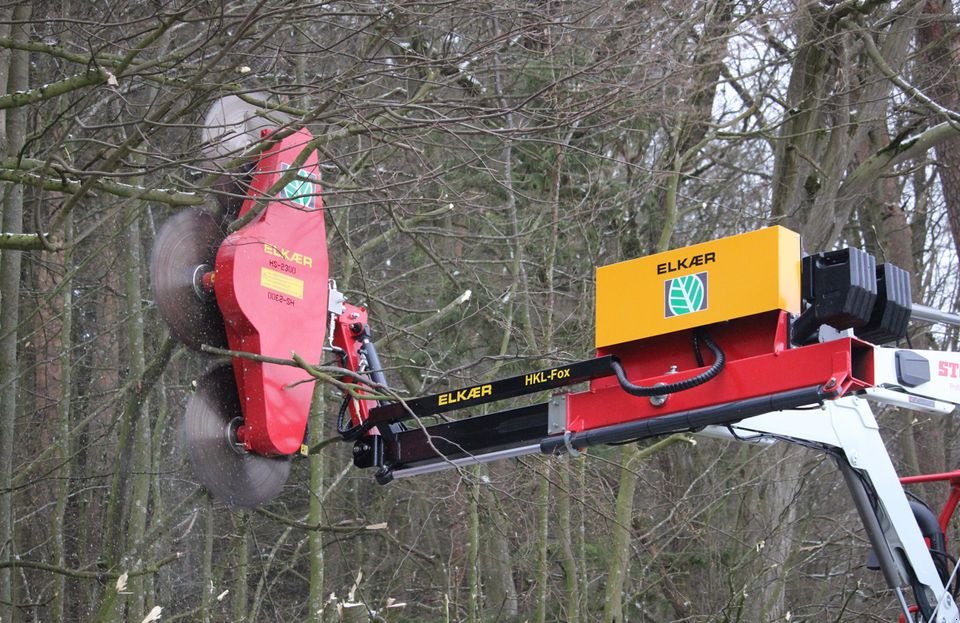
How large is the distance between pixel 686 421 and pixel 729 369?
310 mm

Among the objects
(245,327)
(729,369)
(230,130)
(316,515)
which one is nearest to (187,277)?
(245,327)

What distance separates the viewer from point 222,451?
6.29 meters

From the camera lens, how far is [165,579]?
12375 mm

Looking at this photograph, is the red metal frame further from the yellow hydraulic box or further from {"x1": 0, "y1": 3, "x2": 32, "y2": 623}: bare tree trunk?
{"x1": 0, "y1": 3, "x2": 32, "y2": 623}: bare tree trunk

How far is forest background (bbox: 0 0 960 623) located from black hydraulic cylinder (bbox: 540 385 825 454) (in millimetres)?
3091

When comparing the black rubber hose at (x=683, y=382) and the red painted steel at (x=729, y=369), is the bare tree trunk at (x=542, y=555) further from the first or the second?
the black rubber hose at (x=683, y=382)

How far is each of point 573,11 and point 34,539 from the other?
8.21 meters

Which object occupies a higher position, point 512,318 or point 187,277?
point 512,318

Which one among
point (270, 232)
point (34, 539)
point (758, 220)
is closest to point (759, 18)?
point (758, 220)

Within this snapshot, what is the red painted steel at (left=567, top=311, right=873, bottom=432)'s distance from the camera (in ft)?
16.4

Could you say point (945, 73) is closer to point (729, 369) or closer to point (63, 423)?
point (729, 369)

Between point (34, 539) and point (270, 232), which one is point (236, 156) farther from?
point (34, 539)

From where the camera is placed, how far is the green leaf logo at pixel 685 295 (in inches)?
209

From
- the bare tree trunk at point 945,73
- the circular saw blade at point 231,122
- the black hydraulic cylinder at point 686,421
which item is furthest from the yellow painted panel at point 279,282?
the bare tree trunk at point 945,73
